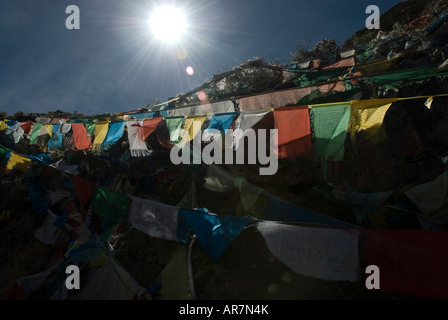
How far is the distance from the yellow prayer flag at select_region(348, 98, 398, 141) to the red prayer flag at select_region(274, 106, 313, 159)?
1020mm

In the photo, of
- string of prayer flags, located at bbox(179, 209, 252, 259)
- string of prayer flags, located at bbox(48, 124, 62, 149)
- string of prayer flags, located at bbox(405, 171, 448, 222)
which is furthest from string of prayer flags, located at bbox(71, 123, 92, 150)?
string of prayer flags, located at bbox(405, 171, 448, 222)

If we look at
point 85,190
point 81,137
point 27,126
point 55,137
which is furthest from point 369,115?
point 27,126

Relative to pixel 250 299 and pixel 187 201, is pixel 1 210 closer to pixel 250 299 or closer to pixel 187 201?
pixel 187 201

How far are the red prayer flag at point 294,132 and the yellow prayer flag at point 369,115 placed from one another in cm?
102

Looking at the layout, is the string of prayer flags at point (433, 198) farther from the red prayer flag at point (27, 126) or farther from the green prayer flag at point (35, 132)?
the red prayer flag at point (27, 126)

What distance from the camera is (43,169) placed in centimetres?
1000

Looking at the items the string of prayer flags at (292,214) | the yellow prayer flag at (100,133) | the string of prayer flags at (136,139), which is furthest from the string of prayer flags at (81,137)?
the string of prayer flags at (292,214)

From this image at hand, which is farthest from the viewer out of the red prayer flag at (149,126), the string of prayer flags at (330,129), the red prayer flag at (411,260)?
the red prayer flag at (149,126)

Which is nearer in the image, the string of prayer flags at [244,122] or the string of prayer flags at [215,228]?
the string of prayer flags at [215,228]

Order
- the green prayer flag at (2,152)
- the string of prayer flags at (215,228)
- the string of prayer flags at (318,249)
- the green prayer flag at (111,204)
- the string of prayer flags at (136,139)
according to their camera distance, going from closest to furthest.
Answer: the string of prayer flags at (318,249), the string of prayer flags at (215,228), the green prayer flag at (111,204), the string of prayer flags at (136,139), the green prayer flag at (2,152)

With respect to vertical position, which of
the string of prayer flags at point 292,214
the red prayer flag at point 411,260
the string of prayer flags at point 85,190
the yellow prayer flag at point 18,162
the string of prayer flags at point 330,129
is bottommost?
the red prayer flag at point 411,260

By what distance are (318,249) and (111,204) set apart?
17.2 ft
